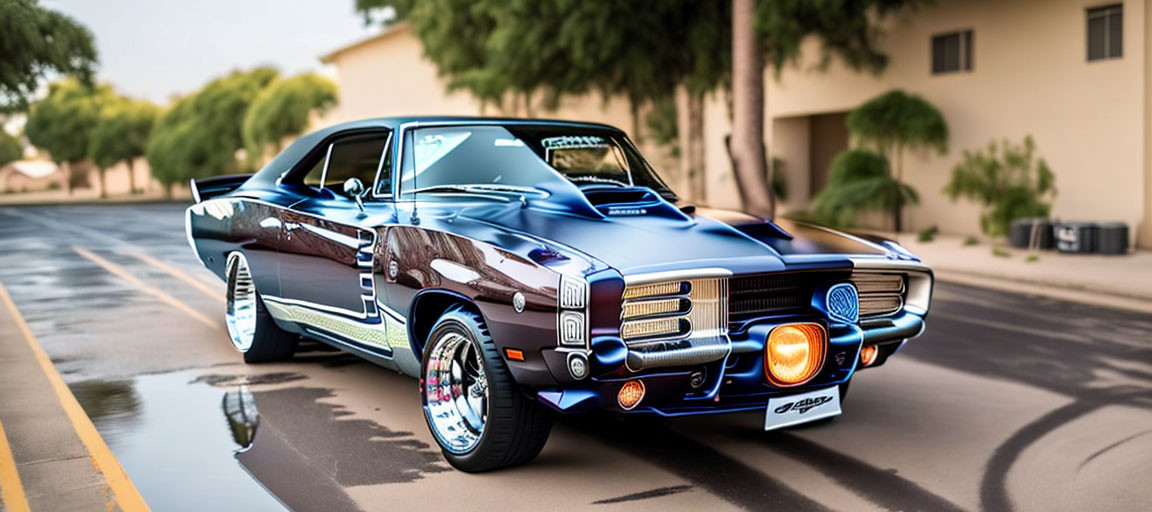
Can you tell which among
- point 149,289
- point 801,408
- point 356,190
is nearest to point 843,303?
point 801,408

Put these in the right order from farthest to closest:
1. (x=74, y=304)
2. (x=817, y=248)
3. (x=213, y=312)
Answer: (x=74, y=304)
(x=213, y=312)
(x=817, y=248)

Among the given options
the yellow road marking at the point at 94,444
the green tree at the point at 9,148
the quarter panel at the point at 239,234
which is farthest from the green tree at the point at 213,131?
the yellow road marking at the point at 94,444

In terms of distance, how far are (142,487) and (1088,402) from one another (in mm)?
5349

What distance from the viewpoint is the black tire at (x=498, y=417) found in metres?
4.97

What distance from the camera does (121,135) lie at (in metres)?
71.4

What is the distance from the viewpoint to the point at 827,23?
19.9m

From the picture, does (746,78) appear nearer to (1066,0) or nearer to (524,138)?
(1066,0)

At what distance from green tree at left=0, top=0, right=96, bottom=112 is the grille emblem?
11.3 metres

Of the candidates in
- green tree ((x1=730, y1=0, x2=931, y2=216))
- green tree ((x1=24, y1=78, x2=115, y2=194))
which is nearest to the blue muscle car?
green tree ((x1=730, y1=0, x2=931, y2=216))

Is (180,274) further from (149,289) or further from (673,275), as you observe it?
(673,275)

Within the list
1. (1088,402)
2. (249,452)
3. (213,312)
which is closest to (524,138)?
(249,452)

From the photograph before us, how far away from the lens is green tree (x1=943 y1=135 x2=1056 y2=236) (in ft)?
60.2

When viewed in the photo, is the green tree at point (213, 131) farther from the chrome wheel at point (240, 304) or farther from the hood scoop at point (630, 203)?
the hood scoop at point (630, 203)

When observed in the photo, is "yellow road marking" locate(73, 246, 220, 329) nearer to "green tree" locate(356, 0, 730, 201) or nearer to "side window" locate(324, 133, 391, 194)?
"side window" locate(324, 133, 391, 194)
